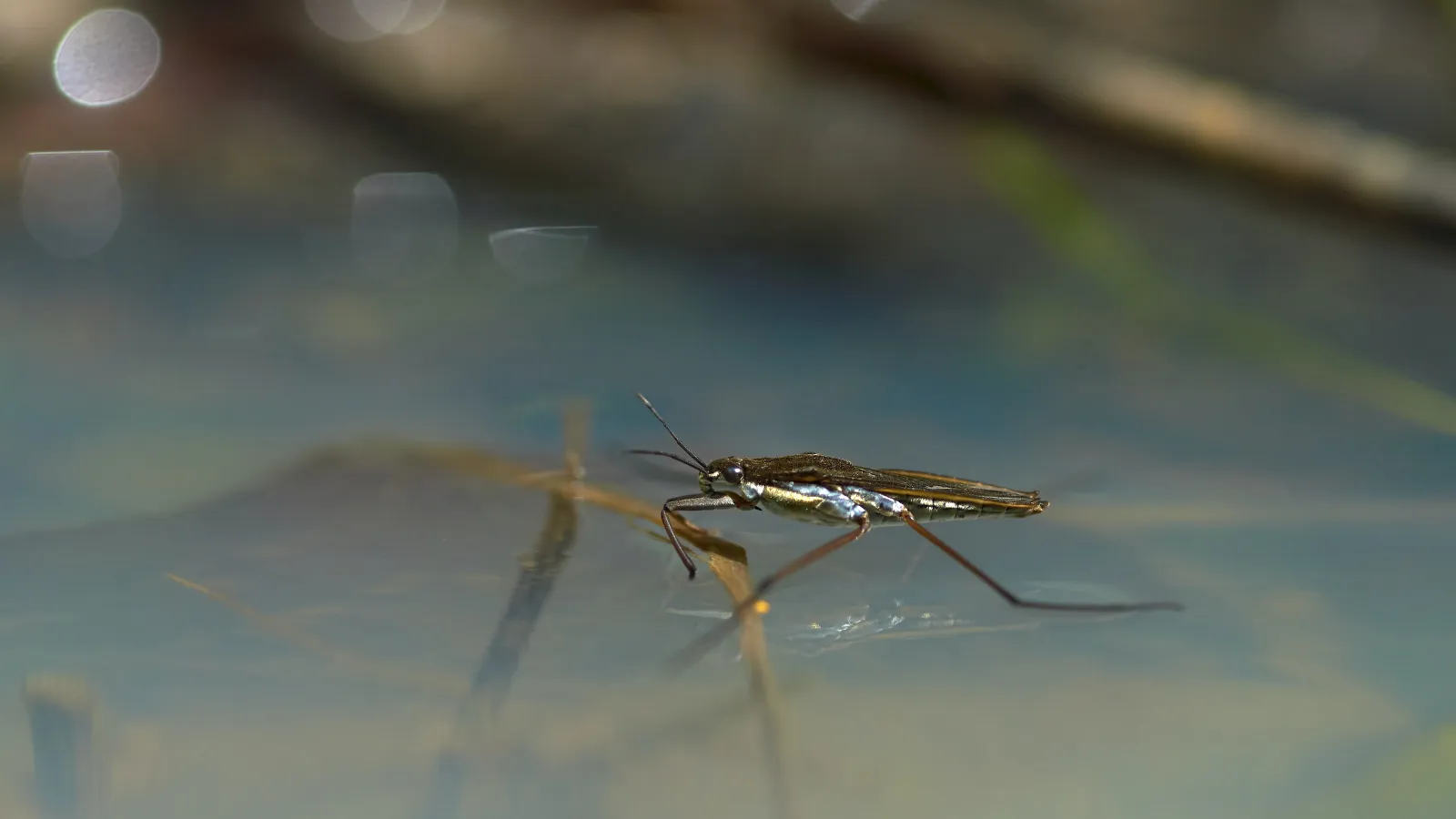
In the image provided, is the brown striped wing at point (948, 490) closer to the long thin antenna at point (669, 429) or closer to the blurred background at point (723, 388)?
the blurred background at point (723, 388)

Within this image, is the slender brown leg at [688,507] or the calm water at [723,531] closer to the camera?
the calm water at [723,531]

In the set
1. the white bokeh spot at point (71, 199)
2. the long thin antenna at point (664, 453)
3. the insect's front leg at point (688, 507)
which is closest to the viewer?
the insect's front leg at point (688, 507)

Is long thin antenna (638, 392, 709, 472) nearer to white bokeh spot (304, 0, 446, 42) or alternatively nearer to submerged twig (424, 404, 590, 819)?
submerged twig (424, 404, 590, 819)

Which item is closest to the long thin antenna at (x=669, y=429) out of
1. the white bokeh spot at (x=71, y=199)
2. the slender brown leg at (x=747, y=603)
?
the slender brown leg at (x=747, y=603)

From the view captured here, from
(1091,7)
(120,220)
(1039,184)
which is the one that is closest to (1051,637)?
(1039,184)

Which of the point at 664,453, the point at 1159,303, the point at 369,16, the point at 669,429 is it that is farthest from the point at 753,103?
the point at 664,453

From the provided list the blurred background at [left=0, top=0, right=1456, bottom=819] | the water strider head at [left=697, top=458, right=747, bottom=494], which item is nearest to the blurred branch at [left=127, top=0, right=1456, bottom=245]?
the blurred background at [left=0, top=0, right=1456, bottom=819]

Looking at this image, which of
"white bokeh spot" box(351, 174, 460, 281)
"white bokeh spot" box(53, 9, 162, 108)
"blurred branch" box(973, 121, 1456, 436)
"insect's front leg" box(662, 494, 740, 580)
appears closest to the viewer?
"insect's front leg" box(662, 494, 740, 580)
